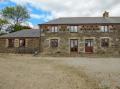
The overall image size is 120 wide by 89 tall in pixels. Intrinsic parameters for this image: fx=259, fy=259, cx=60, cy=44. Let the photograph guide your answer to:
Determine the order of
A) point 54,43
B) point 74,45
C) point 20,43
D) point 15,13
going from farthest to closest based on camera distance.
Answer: point 15,13 < point 20,43 < point 54,43 < point 74,45

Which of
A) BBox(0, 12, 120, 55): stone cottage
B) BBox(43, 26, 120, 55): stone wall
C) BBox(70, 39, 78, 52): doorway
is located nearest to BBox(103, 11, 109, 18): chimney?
BBox(0, 12, 120, 55): stone cottage

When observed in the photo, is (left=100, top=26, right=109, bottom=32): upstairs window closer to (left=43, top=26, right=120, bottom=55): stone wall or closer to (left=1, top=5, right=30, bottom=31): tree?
(left=43, top=26, right=120, bottom=55): stone wall

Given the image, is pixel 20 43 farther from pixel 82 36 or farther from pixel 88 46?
pixel 88 46

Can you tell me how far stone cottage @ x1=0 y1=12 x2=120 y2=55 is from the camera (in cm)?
4309

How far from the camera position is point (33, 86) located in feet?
41.4

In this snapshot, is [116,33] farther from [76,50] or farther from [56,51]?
[56,51]

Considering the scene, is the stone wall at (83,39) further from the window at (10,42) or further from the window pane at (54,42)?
the window at (10,42)

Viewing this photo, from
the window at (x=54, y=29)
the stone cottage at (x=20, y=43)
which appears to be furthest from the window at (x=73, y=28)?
the stone cottage at (x=20, y=43)

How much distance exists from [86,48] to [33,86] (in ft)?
104

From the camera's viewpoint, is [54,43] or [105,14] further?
[105,14]

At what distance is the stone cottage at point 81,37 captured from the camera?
141ft

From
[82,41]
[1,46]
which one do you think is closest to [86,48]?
[82,41]

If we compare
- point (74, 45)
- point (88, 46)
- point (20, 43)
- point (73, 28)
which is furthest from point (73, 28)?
point (20, 43)

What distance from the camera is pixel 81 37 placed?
43.7m
